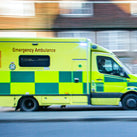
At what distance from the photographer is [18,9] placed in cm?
1598

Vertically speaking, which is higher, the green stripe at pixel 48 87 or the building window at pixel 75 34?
the building window at pixel 75 34

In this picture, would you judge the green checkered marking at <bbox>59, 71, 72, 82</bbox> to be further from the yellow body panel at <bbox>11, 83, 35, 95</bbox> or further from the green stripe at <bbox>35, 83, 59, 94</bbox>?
the yellow body panel at <bbox>11, 83, 35, 95</bbox>

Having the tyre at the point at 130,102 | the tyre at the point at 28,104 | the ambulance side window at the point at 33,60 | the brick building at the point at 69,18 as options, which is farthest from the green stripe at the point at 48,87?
the brick building at the point at 69,18

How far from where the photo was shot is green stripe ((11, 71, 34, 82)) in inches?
346

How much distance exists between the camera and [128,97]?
9016 millimetres

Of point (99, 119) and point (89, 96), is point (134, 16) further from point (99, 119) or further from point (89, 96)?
point (99, 119)

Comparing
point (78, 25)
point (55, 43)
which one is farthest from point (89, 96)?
point (78, 25)

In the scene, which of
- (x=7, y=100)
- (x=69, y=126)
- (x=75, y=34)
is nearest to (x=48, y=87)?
(x=7, y=100)

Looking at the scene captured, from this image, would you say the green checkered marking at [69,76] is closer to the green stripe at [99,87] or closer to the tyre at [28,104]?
the green stripe at [99,87]

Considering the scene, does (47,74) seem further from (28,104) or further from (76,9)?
(76,9)

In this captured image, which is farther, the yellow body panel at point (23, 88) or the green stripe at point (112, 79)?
the green stripe at point (112, 79)

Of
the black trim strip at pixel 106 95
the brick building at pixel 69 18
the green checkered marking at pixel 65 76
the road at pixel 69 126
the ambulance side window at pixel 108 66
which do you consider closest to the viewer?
the road at pixel 69 126

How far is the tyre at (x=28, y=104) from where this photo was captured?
8.93 m

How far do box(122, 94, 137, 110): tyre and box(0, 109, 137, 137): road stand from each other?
12.2 feet
